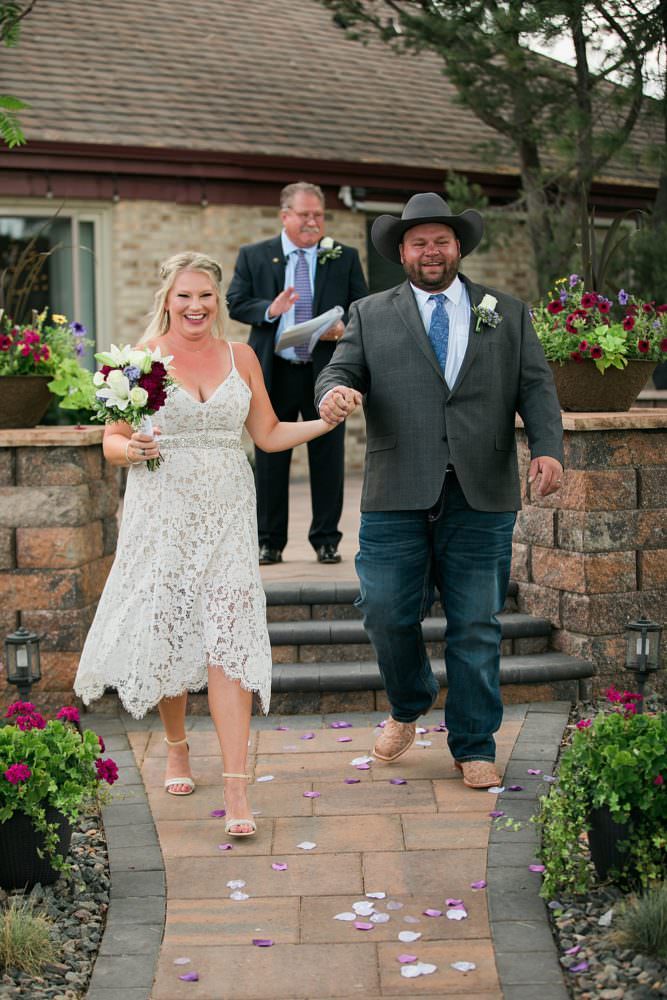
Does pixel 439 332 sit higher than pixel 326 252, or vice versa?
pixel 326 252

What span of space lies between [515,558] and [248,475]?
2.33 metres

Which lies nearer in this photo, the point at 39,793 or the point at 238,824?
the point at 39,793

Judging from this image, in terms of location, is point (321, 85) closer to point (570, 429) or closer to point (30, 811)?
point (570, 429)

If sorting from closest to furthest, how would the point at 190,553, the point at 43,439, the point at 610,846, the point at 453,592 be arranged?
the point at 610,846 → the point at 190,553 → the point at 453,592 → the point at 43,439

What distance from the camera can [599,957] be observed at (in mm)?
3758

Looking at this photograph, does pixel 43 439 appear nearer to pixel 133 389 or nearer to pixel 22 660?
pixel 22 660

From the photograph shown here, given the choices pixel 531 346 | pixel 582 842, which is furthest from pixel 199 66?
pixel 582 842

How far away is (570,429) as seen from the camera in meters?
6.37

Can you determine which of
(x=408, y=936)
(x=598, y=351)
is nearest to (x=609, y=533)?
(x=598, y=351)

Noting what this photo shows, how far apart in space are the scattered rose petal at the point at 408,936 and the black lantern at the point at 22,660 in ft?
5.76

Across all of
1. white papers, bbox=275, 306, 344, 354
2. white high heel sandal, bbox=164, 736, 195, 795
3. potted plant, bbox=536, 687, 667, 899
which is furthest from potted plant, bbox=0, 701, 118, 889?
white papers, bbox=275, 306, 344, 354

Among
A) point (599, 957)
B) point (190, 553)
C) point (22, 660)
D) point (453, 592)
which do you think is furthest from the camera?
point (453, 592)

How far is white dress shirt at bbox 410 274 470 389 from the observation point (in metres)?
5.18

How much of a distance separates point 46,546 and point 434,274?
224 centimetres
